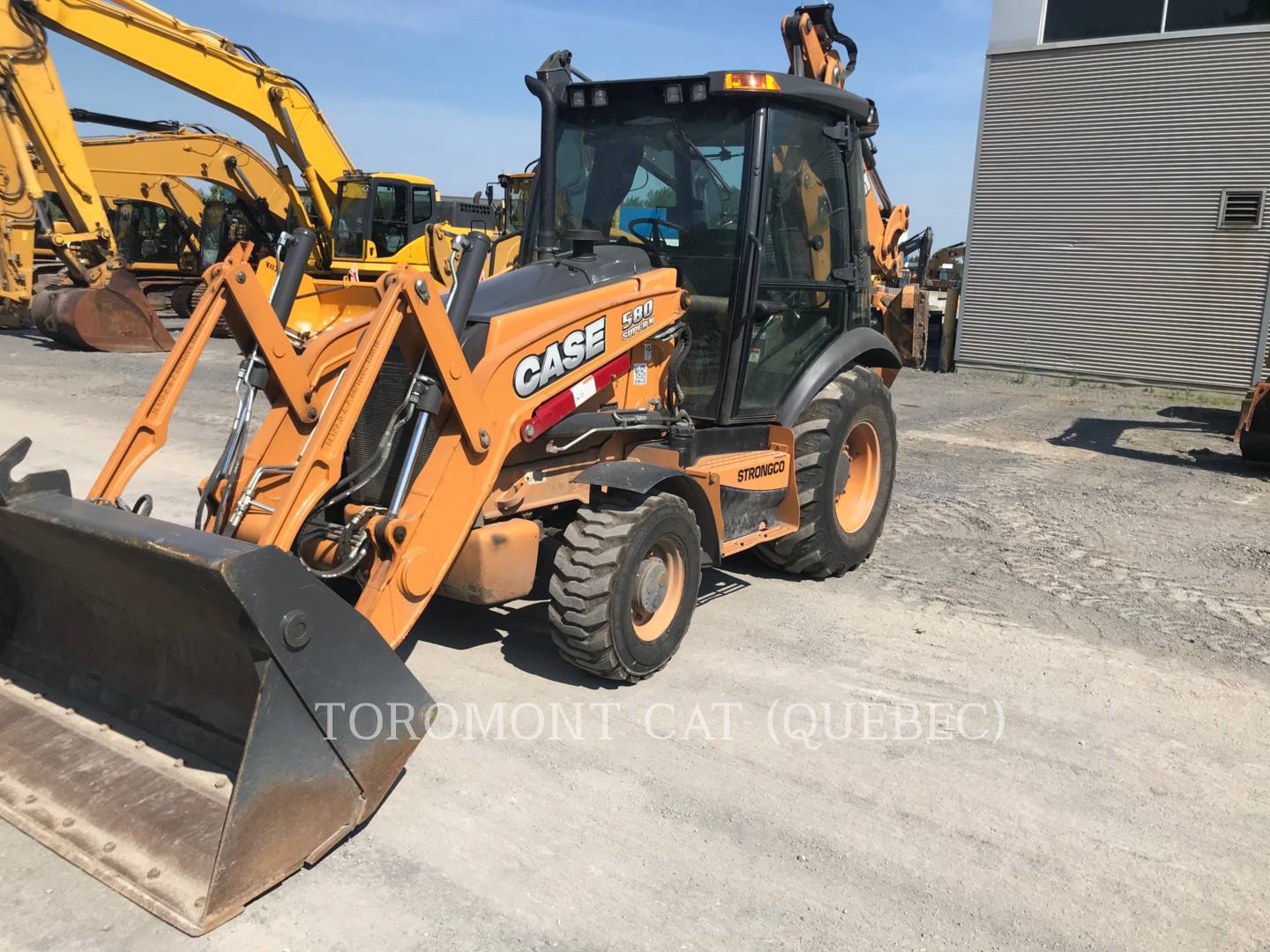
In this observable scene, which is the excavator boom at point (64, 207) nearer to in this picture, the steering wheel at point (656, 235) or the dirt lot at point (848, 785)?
the steering wheel at point (656, 235)

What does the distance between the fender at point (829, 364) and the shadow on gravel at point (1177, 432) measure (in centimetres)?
512

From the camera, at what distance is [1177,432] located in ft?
38.0

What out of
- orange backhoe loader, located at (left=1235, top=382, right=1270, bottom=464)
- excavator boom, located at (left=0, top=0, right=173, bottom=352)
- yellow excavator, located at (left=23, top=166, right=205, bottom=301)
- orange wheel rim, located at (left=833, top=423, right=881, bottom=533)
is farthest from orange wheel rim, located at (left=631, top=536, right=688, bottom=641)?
yellow excavator, located at (left=23, top=166, right=205, bottom=301)

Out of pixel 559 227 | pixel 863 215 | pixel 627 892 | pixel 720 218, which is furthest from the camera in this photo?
pixel 863 215

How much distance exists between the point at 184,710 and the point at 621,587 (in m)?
1.65

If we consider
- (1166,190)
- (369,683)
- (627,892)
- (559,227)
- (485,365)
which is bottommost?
(627,892)

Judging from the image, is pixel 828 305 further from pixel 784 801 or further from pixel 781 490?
pixel 784 801

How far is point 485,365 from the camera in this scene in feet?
12.9

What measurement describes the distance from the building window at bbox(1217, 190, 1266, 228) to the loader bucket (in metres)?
14.9

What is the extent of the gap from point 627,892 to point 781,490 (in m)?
2.80

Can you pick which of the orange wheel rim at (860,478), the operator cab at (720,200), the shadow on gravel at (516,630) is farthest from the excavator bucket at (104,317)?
the orange wheel rim at (860,478)

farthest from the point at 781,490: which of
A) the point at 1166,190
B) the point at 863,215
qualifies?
the point at 1166,190

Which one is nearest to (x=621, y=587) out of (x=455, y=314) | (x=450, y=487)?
(x=450, y=487)

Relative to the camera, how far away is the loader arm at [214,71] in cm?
1323
